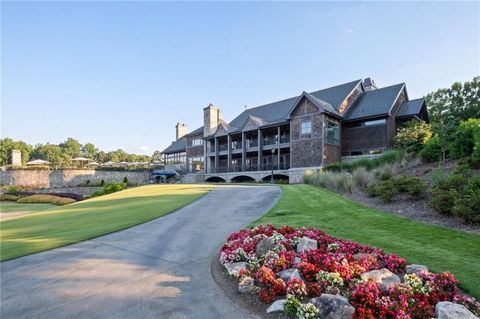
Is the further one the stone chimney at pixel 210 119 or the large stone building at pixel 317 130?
the stone chimney at pixel 210 119

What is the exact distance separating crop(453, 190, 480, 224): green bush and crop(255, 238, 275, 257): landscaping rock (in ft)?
15.8

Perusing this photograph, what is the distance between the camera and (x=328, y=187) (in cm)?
1581

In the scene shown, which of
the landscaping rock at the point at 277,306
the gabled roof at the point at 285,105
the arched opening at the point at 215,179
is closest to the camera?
the landscaping rock at the point at 277,306

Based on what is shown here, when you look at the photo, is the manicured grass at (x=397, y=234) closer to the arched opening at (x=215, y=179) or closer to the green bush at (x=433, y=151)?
the green bush at (x=433, y=151)

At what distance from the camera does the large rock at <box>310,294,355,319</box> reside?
3.40m

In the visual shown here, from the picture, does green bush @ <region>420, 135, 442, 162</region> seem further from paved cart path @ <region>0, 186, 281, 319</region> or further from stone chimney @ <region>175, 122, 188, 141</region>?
stone chimney @ <region>175, 122, 188, 141</region>

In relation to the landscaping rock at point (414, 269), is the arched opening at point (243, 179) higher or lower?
lower

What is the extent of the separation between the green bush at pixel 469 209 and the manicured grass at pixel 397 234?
67cm

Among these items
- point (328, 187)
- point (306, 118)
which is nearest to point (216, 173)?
point (306, 118)

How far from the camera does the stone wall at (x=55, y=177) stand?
3409 cm

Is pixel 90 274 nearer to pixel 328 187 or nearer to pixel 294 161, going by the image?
pixel 328 187

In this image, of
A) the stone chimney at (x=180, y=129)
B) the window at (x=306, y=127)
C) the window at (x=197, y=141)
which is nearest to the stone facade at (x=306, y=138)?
the window at (x=306, y=127)

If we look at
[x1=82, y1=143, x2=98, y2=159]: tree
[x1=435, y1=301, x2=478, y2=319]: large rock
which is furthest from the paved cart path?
[x1=82, y1=143, x2=98, y2=159]: tree

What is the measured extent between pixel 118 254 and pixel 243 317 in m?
4.11
